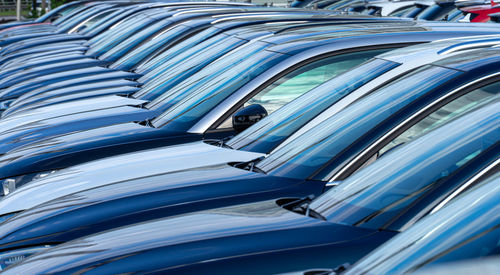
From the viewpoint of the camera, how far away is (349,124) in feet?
12.6

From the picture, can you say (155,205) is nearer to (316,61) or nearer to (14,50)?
(316,61)

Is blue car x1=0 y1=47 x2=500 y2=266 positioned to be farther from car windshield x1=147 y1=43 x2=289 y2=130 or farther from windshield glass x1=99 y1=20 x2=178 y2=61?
windshield glass x1=99 y1=20 x2=178 y2=61

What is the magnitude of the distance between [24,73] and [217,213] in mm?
8177

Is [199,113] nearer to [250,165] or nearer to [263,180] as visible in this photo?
[250,165]

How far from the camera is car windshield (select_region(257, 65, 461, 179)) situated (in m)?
3.73

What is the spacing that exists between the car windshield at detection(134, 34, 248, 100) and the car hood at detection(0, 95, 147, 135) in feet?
0.71

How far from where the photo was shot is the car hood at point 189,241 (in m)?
2.80

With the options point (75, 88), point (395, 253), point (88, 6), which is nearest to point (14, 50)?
point (88, 6)

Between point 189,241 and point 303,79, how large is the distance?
250 cm

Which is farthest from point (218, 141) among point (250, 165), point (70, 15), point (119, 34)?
point (70, 15)

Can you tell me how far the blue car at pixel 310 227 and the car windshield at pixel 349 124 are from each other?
0.49 meters

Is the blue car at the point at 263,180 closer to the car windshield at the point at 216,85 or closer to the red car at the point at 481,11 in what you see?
the car windshield at the point at 216,85

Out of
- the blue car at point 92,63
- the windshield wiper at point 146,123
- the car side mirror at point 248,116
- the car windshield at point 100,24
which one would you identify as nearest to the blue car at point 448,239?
the car side mirror at point 248,116

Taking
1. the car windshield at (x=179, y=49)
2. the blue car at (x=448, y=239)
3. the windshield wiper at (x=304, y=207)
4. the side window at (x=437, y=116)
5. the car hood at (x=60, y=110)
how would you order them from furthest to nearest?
the car windshield at (x=179, y=49)
the car hood at (x=60, y=110)
the side window at (x=437, y=116)
the windshield wiper at (x=304, y=207)
the blue car at (x=448, y=239)
